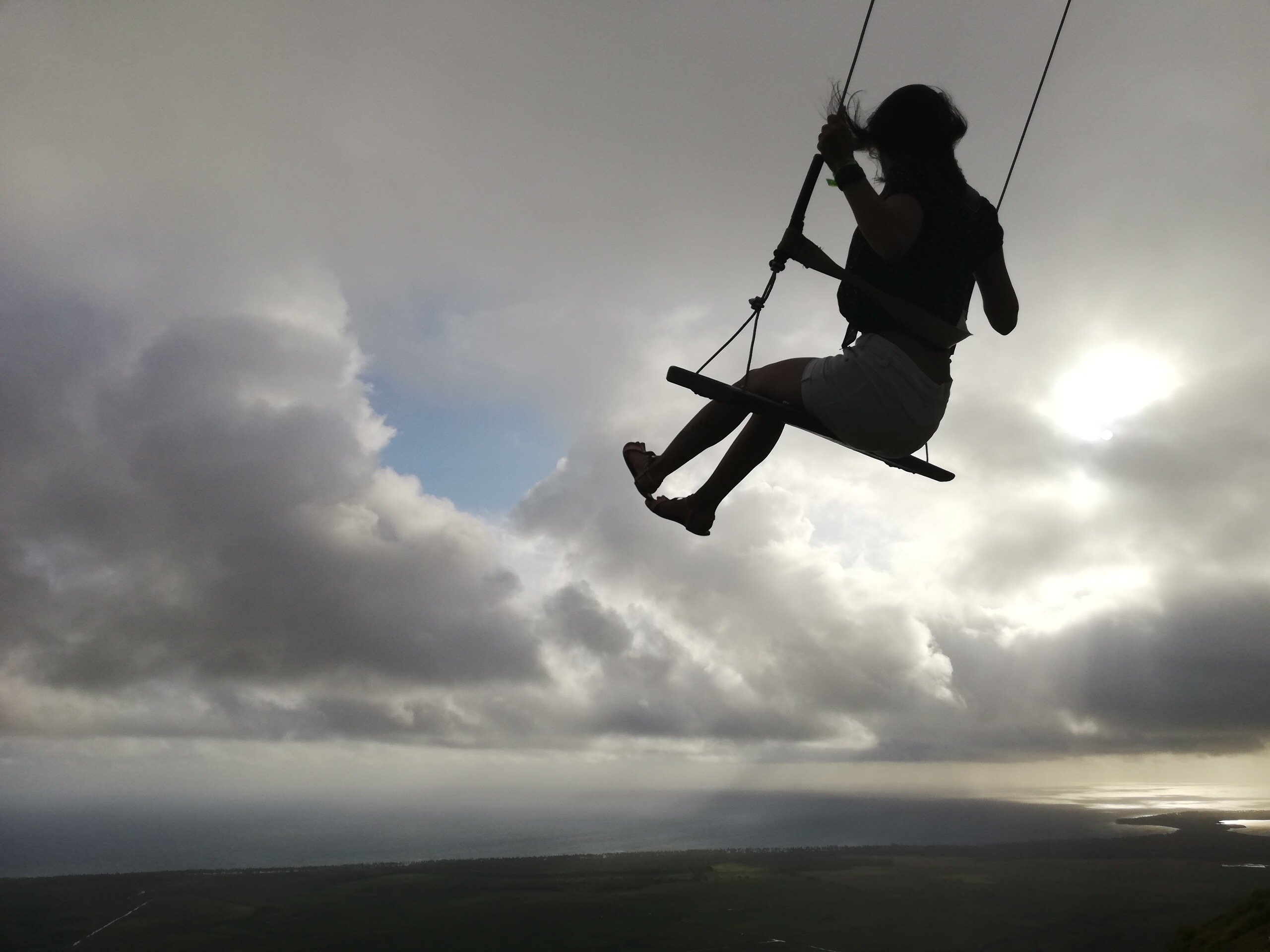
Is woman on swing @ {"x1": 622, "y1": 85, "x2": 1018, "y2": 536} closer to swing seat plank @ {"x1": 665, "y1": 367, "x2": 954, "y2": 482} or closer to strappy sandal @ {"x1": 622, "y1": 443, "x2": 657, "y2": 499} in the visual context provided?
swing seat plank @ {"x1": 665, "y1": 367, "x2": 954, "y2": 482}

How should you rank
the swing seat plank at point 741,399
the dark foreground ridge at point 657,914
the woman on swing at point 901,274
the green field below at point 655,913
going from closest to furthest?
the woman on swing at point 901,274
the swing seat plank at point 741,399
the dark foreground ridge at point 657,914
the green field below at point 655,913

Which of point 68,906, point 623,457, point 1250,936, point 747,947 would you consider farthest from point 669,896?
point 623,457

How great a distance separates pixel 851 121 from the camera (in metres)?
3.63

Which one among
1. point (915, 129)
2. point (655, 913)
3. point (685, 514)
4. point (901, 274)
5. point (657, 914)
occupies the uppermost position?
point (915, 129)

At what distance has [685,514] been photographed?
4348 mm

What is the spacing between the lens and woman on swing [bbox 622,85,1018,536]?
3342mm

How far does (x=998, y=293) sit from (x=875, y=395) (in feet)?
3.46

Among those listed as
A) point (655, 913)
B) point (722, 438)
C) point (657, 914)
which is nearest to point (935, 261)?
point (722, 438)

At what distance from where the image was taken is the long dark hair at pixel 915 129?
3492 mm

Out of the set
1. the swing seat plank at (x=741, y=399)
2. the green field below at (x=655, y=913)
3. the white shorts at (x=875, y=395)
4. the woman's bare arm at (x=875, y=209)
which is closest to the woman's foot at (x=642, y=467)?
the swing seat plank at (x=741, y=399)

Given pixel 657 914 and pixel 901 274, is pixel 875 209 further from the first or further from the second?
pixel 657 914

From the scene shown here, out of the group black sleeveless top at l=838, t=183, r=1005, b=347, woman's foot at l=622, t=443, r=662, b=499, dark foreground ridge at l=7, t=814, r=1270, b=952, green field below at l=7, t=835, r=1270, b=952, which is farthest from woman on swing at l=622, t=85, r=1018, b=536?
green field below at l=7, t=835, r=1270, b=952

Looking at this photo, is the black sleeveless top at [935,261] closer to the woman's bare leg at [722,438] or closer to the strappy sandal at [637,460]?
the woman's bare leg at [722,438]

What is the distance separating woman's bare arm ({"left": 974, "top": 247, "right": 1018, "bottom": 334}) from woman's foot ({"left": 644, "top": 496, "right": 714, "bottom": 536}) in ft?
6.25
